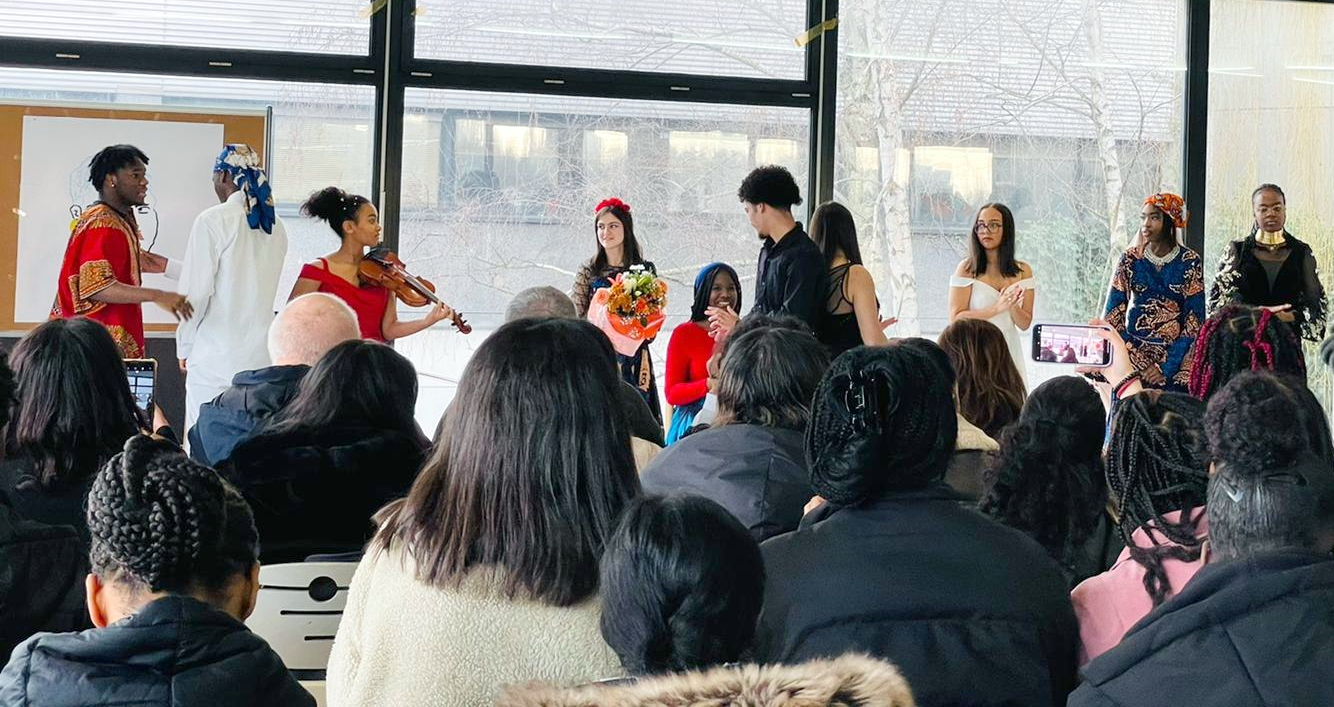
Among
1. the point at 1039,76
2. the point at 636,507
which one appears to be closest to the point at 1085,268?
Result: the point at 1039,76

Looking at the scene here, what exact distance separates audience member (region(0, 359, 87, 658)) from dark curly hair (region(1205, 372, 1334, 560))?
6.04 feet

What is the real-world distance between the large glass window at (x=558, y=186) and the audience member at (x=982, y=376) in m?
3.66

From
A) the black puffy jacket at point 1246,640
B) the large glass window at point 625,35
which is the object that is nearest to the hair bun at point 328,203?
the large glass window at point 625,35

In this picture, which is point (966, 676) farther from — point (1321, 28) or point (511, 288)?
point (1321, 28)

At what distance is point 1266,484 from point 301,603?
5.62ft

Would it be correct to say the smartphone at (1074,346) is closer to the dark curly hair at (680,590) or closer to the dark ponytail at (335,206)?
the dark curly hair at (680,590)

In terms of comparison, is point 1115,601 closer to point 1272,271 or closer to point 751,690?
point 751,690

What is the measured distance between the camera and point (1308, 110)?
26.7 ft

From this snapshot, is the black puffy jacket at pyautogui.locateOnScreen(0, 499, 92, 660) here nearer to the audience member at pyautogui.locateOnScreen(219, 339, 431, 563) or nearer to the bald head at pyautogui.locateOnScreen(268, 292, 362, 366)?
the audience member at pyautogui.locateOnScreen(219, 339, 431, 563)

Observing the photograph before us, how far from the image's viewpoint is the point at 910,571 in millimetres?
1943

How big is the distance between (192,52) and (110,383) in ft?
13.7

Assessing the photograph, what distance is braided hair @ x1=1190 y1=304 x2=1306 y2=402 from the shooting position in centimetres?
316

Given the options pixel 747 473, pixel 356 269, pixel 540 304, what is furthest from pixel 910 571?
pixel 356 269

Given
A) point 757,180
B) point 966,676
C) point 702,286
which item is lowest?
point 966,676
